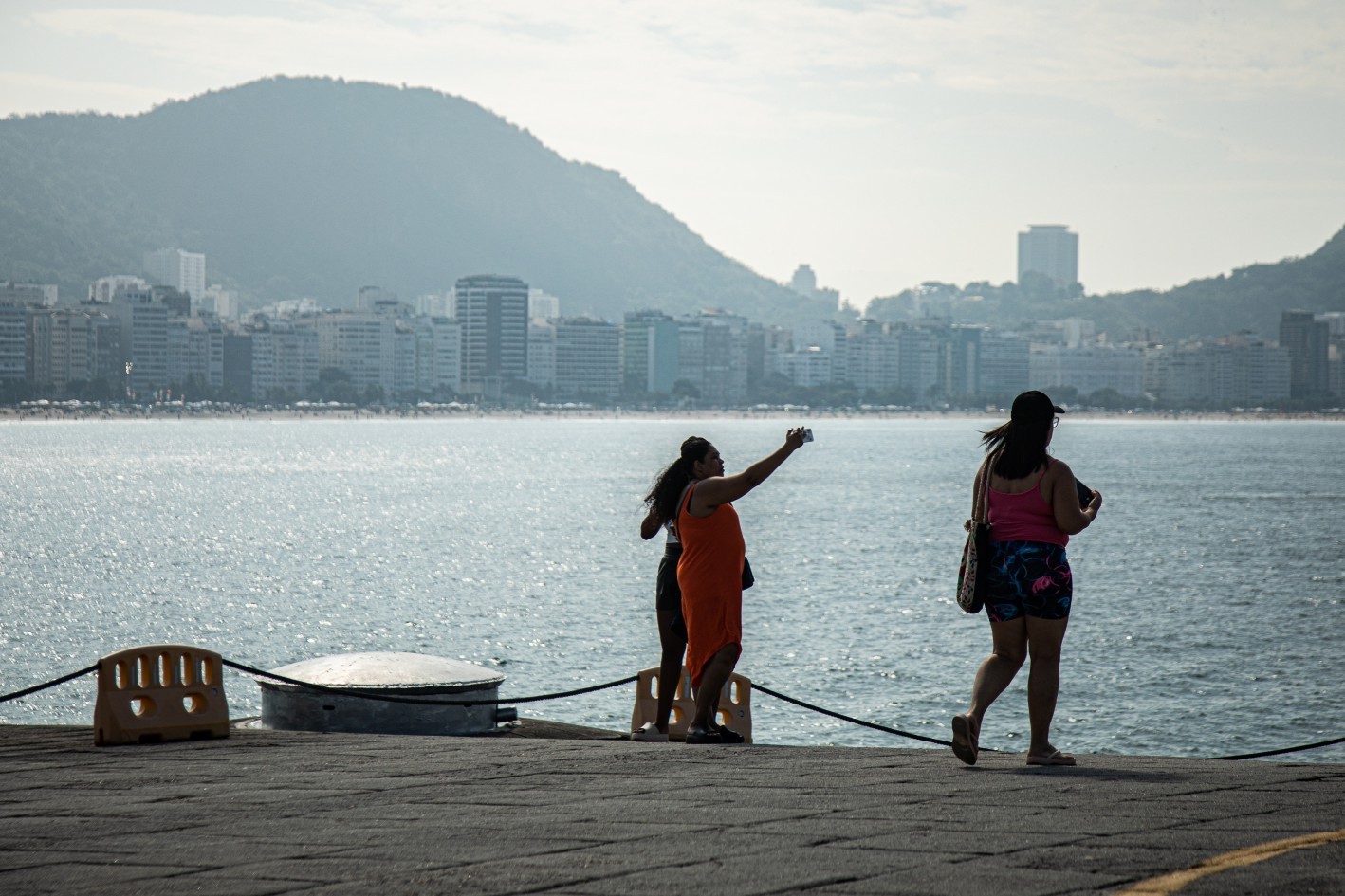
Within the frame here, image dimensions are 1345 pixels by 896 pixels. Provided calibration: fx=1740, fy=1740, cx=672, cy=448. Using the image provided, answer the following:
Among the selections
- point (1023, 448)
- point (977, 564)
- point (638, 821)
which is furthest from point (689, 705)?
point (638, 821)

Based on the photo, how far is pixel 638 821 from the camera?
21.1 feet

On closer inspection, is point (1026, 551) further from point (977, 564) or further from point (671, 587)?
point (671, 587)

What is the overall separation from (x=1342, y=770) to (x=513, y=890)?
4.55m

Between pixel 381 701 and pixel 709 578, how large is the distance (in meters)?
3.63

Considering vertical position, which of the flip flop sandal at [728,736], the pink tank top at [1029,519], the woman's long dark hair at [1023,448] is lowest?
the flip flop sandal at [728,736]

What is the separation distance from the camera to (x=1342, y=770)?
7.99 metres

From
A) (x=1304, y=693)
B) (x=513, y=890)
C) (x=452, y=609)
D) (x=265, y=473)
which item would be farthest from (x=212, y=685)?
(x=265, y=473)

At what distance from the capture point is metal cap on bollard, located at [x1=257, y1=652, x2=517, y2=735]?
38.5 feet

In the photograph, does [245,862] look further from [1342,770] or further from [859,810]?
[1342,770]

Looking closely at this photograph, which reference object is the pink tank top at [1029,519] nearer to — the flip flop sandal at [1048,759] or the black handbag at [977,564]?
the black handbag at [977,564]

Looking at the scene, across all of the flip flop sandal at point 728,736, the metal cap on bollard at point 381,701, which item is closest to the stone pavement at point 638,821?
the flip flop sandal at point 728,736

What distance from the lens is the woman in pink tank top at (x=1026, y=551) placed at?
7918mm

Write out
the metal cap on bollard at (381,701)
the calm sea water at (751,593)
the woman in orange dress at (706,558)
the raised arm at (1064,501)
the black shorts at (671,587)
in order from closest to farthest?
the raised arm at (1064,501)
the woman in orange dress at (706,558)
the black shorts at (671,587)
the metal cap on bollard at (381,701)
the calm sea water at (751,593)

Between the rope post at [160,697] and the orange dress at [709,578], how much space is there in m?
2.69
